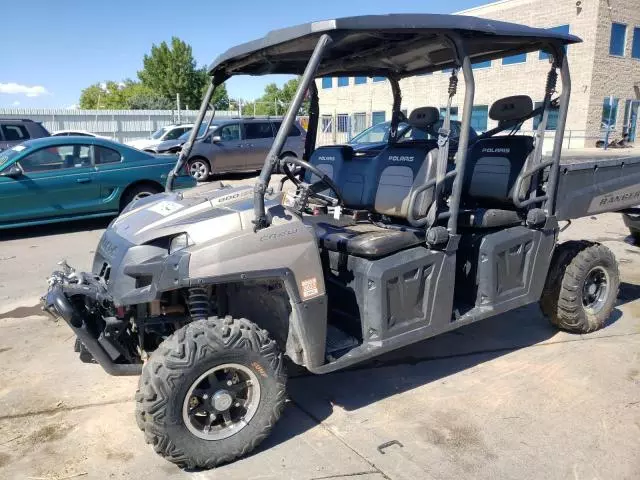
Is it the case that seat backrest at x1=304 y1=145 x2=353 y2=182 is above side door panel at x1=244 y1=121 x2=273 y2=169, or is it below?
above

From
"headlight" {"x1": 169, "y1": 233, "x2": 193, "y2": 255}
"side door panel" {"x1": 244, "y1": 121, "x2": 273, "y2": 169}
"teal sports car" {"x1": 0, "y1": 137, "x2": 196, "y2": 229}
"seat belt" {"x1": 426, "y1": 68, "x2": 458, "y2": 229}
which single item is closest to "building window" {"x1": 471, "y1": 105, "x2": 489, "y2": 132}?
"seat belt" {"x1": 426, "y1": 68, "x2": 458, "y2": 229}

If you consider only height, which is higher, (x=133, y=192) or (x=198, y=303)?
(x=198, y=303)

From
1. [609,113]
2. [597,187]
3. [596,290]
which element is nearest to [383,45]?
[597,187]

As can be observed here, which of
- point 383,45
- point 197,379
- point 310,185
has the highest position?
point 383,45

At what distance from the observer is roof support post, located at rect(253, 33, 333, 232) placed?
2971 millimetres

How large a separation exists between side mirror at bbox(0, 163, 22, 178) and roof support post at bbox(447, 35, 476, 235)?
281 inches

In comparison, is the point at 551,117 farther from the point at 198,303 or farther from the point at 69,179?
the point at 69,179

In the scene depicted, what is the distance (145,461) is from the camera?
3.11m

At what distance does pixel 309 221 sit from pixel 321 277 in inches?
39.2

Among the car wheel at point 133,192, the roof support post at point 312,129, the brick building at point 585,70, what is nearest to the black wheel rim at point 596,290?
the roof support post at point 312,129

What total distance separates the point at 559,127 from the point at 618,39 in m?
26.7

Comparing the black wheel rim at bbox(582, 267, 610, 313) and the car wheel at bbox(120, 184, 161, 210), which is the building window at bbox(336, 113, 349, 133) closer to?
the car wheel at bbox(120, 184, 161, 210)

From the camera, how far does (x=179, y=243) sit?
3.08 meters

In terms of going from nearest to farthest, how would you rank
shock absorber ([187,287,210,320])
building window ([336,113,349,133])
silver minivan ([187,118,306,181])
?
shock absorber ([187,287,210,320]) → silver minivan ([187,118,306,181]) → building window ([336,113,349,133])
